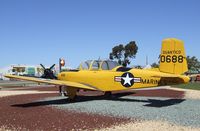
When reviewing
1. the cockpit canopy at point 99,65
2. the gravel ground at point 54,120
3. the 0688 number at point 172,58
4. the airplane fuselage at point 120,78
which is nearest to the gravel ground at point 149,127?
the gravel ground at point 54,120

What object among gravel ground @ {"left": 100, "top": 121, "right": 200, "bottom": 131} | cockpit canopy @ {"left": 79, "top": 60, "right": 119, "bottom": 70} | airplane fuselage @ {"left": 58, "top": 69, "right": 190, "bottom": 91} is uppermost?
cockpit canopy @ {"left": 79, "top": 60, "right": 119, "bottom": 70}

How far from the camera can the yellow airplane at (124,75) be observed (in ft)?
55.4

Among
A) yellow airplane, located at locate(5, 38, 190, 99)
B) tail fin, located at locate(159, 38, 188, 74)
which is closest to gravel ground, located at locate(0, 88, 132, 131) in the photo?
yellow airplane, located at locate(5, 38, 190, 99)

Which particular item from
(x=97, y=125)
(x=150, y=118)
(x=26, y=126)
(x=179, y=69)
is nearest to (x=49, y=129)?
(x=26, y=126)

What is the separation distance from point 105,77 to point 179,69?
16.5ft

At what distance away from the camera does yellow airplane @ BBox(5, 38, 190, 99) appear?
16.9 metres

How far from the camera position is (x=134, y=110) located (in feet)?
48.3

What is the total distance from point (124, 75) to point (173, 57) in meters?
3.36

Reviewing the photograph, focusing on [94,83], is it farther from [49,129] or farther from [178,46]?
[49,129]

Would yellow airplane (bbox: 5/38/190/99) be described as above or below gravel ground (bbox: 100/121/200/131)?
above

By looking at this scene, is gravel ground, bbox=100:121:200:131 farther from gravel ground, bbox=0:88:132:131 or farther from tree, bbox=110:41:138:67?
tree, bbox=110:41:138:67

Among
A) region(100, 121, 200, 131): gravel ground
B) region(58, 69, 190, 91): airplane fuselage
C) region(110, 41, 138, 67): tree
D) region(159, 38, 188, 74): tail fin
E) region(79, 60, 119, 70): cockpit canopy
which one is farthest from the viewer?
region(110, 41, 138, 67): tree

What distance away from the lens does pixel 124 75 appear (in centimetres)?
1869

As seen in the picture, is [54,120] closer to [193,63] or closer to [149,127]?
[149,127]
